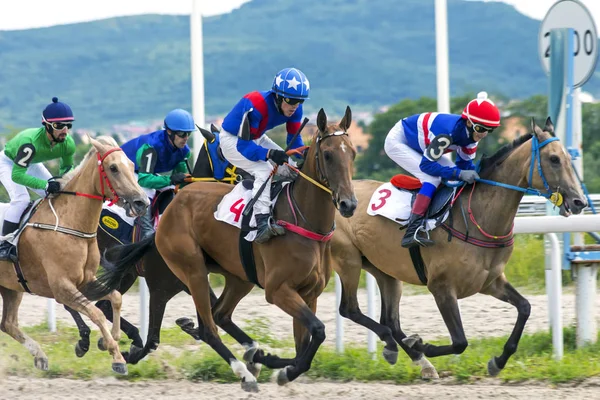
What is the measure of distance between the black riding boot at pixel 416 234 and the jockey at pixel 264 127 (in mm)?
A: 902

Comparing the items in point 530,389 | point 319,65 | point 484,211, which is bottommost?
point 530,389

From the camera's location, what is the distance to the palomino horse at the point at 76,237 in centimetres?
659

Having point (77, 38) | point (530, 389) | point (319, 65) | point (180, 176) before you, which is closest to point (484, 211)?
point (530, 389)

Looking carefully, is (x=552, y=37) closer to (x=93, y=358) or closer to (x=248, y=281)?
(x=248, y=281)

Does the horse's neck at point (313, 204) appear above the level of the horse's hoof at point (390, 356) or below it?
above

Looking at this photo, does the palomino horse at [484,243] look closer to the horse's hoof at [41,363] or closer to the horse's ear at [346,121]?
the horse's ear at [346,121]

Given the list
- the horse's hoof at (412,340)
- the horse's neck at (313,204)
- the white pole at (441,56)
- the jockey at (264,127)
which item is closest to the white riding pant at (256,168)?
the jockey at (264,127)

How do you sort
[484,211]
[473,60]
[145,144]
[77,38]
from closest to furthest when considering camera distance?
[484,211] < [145,144] < [473,60] < [77,38]

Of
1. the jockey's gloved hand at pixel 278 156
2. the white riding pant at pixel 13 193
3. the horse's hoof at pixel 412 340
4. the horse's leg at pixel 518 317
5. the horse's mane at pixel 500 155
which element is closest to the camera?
the jockey's gloved hand at pixel 278 156

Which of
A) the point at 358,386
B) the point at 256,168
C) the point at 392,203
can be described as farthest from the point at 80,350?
the point at 392,203

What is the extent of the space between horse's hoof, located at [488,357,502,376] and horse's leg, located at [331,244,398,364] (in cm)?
67

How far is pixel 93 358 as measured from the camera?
7.46 meters

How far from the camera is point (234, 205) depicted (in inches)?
253

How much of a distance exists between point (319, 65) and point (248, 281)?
177 m
